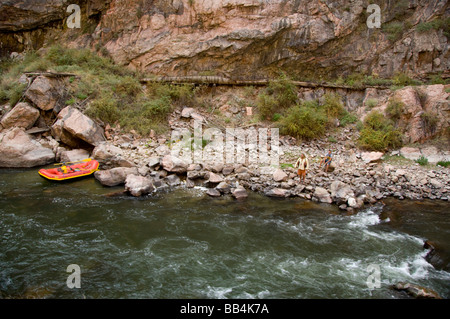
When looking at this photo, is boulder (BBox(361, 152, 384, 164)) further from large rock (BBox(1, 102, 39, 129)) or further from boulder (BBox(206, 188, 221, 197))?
large rock (BBox(1, 102, 39, 129))

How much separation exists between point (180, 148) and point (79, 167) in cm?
410

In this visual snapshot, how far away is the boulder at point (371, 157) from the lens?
10753 millimetres

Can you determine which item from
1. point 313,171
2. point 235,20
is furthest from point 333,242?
point 235,20

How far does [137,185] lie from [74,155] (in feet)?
15.4

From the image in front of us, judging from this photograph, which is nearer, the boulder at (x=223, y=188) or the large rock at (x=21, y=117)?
the boulder at (x=223, y=188)

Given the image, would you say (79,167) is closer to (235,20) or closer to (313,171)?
(313,171)

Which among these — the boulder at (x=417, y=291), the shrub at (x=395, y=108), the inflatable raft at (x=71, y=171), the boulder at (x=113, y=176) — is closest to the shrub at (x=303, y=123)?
the shrub at (x=395, y=108)

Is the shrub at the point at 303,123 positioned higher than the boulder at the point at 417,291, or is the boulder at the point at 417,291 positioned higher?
the shrub at the point at 303,123

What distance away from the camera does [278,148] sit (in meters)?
11.7

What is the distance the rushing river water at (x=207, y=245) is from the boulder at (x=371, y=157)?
269 centimetres

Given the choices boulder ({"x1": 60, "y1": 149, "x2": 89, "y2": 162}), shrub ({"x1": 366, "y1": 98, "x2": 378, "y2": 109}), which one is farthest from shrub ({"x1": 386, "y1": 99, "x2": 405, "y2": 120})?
boulder ({"x1": 60, "y1": 149, "x2": 89, "y2": 162})

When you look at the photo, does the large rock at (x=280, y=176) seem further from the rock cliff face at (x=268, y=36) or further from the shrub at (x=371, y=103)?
the rock cliff face at (x=268, y=36)

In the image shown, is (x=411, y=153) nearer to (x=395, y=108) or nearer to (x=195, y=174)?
(x=395, y=108)

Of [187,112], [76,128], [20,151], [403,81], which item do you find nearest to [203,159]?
[187,112]
